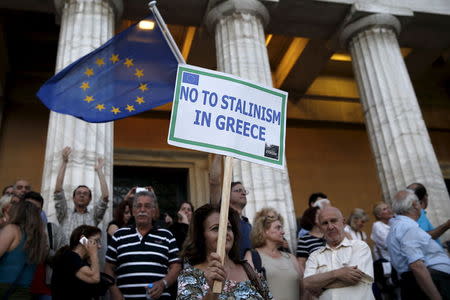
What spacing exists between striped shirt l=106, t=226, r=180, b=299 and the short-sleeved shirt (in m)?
0.30

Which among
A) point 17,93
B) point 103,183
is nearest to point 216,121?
point 103,183

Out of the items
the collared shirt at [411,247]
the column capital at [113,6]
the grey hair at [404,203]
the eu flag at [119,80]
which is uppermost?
the column capital at [113,6]

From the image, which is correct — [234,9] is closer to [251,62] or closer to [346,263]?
[251,62]

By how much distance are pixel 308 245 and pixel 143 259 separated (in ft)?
6.50

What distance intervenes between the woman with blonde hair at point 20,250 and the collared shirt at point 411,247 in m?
3.61

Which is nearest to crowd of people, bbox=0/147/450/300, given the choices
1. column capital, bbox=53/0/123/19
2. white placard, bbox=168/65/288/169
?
white placard, bbox=168/65/288/169

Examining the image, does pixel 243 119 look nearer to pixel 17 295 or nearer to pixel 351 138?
pixel 17 295

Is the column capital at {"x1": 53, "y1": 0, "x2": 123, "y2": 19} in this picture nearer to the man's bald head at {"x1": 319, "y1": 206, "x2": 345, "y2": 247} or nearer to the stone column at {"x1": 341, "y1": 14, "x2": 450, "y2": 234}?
the stone column at {"x1": 341, "y1": 14, "x2": 450, "y2": 234}

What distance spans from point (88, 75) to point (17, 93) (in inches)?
305

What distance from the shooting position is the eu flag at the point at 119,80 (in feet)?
20.7

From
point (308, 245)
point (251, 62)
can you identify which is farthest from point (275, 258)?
point (251, 62)

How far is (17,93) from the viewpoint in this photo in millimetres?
13305

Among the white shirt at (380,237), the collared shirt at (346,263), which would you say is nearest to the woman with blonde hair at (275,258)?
the collared shirt at (346,263)

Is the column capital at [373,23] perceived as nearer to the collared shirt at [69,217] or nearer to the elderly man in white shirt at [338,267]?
the collared shirt at [69,217]
